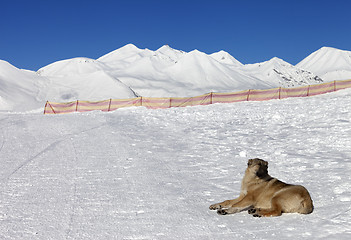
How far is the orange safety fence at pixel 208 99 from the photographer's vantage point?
1190 inches

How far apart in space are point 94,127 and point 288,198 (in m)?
11.3

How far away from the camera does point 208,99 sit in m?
30.5

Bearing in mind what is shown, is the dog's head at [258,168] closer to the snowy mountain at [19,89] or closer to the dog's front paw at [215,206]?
the dog's front paw at [215,206]

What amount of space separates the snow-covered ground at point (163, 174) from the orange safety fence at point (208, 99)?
44.8 feet

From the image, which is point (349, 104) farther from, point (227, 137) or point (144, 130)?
point (144, 130)

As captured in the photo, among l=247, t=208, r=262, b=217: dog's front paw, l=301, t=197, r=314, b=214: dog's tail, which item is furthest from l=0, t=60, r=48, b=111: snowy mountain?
l=301, t=197, r=314, b=214: dog's tail

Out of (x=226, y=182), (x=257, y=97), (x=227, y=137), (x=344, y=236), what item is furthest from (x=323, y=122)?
(x=257, y=97)

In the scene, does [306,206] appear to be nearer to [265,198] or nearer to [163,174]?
[265,198]

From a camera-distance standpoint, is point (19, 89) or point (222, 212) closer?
point (222, 212)

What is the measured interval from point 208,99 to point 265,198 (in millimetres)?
25424

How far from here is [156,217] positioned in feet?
17.0

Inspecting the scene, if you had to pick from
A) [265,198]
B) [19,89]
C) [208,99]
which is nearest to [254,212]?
[265,198]

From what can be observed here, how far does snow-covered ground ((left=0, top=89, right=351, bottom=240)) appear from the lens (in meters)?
4.74

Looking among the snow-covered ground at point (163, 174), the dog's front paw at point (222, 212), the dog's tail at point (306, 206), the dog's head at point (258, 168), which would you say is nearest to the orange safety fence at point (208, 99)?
the snow-covered ground at point (163, 174)
